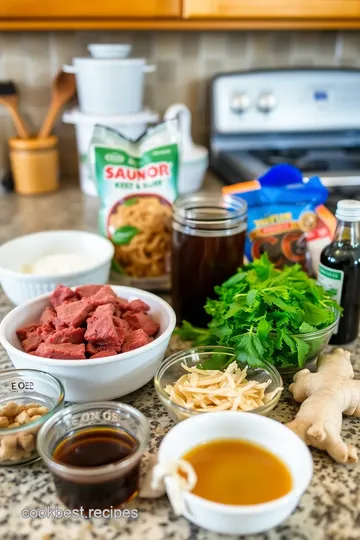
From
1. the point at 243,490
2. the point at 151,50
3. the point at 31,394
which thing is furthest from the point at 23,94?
the point at 243,490

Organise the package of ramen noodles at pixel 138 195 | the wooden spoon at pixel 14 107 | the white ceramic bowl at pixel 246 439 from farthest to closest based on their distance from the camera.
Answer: the wooden spoon at pixel 14 107 < the package of ramen noodles at pixel 138 195 < the white ceramic bowl at pixel 246 439

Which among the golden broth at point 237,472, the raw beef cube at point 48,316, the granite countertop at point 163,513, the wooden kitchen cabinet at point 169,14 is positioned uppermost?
the wooden kitchen cabinet at point 169,14

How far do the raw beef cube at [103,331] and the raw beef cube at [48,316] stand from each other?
2.7 inches

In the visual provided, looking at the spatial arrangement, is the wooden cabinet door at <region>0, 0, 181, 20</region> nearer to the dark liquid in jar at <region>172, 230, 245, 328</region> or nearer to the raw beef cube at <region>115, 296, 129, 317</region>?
the dark liquid in jar at <region>172, 230, 245, 328</region>

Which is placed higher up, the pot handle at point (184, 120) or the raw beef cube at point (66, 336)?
the pot handle at point (184, 120)

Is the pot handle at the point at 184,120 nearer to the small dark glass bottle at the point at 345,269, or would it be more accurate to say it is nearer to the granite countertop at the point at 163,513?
the small dark glass bottle at the point at 345,269

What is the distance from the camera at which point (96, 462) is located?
60 cm

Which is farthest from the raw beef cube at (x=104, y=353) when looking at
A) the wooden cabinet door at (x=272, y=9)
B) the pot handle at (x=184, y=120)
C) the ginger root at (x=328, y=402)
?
the wooden cabinet door at (x=272, y=9)

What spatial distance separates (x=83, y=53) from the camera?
178 centimetres

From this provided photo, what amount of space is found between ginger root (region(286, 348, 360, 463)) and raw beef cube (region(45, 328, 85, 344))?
0.30m

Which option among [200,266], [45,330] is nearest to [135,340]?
[45,330]

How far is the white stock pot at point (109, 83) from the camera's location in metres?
1.53

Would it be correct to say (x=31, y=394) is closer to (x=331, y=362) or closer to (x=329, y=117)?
(x=331, y=362)

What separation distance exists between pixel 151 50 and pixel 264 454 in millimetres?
1536
